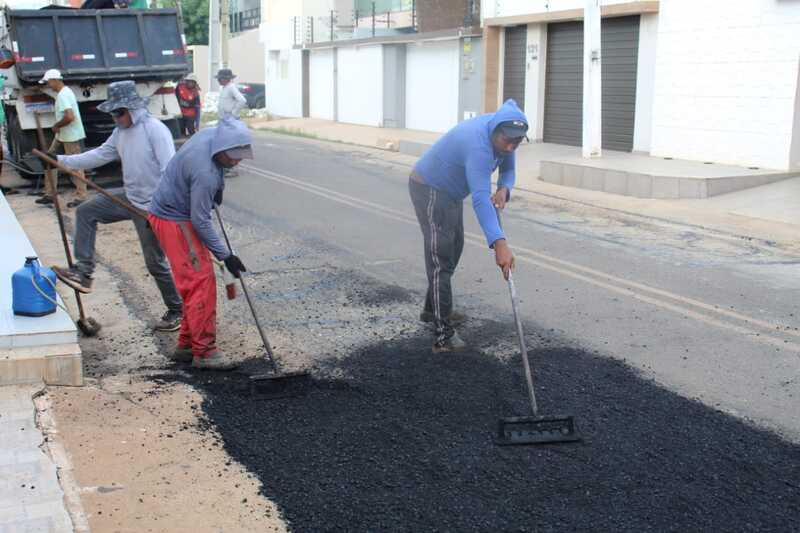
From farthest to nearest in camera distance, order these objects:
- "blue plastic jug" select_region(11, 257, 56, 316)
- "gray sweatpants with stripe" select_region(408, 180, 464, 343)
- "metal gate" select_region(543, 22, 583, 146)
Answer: "metal gate" select_region(543, 22, 583, 146) < "gray sweatpants with stripe" select_region(408, 180, 464, 343) < "blue plastic jug" select_region(11, 257, 56, 316)

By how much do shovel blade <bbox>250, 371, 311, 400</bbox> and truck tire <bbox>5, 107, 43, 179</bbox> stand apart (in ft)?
30.3

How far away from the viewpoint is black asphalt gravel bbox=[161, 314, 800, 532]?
3.93 meters

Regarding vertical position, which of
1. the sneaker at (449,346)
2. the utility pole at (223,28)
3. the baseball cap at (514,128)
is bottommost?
the sneaker at (449,346)

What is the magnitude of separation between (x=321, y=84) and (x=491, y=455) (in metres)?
29.7

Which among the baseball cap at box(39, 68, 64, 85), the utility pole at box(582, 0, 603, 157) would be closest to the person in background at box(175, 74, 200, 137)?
the baseball cap at box(39, 68, 64, 85)

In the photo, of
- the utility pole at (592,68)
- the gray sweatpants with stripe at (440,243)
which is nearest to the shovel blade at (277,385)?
the gray sweatpants with stripe at (440,243)

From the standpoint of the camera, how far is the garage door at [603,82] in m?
18.5

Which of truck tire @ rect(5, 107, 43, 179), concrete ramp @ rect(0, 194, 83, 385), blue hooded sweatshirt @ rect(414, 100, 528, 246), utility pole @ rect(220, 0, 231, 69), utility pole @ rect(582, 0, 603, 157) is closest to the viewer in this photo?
concrete ramp @ rect(0, 194, 83, 385)

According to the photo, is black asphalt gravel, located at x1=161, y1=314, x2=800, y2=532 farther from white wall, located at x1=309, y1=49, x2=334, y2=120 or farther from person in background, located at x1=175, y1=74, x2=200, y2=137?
white wall, located at x1=309, y1=49, x2=334, y2=120

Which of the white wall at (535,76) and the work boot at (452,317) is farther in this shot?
the white wall at (535,76)

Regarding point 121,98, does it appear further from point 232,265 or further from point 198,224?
point 232,265

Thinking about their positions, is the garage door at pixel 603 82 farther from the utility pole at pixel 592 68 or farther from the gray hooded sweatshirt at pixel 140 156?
the gray hooded sweatshirt at pixel 140 156

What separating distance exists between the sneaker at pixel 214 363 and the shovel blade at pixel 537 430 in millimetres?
2023

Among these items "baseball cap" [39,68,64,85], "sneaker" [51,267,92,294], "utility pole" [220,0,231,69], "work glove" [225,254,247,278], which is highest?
"utility pole" [220,0,231,69]
